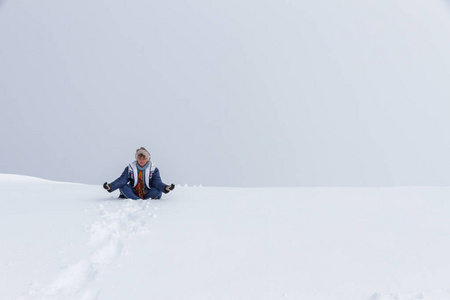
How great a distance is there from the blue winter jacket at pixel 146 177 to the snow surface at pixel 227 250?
46 centimetres

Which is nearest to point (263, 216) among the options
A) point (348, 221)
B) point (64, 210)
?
point (348, 221)

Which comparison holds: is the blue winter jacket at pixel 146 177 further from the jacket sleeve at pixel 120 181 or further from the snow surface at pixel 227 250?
the snow surface at pixel 227 250

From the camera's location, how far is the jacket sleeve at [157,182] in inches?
213

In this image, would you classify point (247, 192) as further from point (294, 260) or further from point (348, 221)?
point (294, 260)

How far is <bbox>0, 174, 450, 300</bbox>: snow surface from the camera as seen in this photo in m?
2.40

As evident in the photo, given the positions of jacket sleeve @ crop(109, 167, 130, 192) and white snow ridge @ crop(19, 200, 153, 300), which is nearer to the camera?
white snow ridge @ crop(19, 200, 153, 300)

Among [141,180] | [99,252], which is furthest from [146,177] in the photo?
[99,252]

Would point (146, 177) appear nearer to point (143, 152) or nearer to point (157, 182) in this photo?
point (157, 182)

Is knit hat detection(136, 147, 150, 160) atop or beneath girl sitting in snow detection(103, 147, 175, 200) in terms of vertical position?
atop

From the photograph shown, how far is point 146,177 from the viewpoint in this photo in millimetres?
5484

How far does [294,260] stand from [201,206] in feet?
7.27

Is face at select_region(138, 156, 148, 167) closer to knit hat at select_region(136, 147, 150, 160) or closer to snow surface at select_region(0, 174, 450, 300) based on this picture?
knit hat at select_region(136, 147, 150, 160)

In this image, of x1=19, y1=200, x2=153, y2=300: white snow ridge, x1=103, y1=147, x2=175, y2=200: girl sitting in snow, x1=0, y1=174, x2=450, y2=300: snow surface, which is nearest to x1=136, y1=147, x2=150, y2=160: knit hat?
x1=103, y1=147, x2=175, y2=200: girl sitting in snow

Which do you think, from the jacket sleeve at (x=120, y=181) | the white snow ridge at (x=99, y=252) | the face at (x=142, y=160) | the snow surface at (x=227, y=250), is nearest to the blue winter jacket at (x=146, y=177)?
the jacket sleeve at (x=120, y=181)
